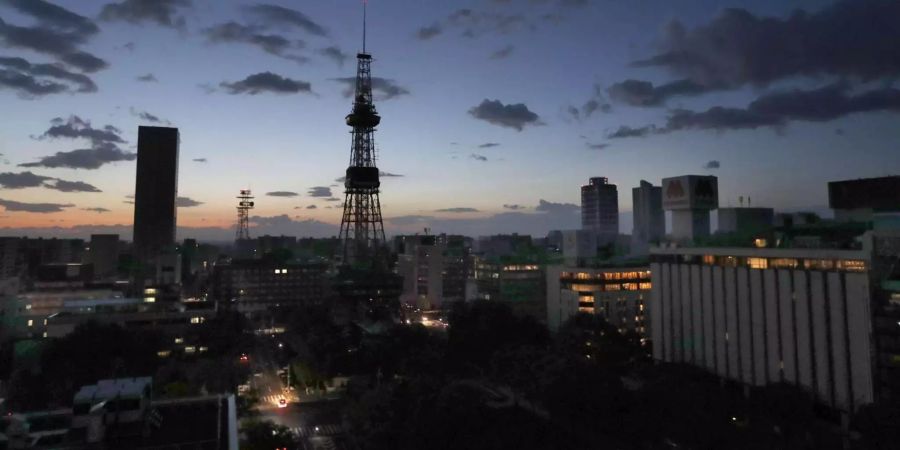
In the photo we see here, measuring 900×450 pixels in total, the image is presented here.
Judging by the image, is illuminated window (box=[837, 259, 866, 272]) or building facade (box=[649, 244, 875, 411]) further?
building facade (box=[649, 244, 875, 411])

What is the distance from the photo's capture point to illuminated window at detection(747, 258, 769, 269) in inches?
1283

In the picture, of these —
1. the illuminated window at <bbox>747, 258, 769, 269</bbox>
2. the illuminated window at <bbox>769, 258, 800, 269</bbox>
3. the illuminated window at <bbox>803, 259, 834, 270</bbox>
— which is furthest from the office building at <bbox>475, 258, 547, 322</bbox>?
the illuminated window at <bbox>803, 259, 834, 270</bbox>

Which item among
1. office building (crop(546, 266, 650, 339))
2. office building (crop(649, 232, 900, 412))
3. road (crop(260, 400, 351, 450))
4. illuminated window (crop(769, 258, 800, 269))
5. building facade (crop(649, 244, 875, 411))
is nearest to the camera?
office building (crop(649, 232, 900, 412))

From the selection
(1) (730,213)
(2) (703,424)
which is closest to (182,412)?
(2) (703,424)

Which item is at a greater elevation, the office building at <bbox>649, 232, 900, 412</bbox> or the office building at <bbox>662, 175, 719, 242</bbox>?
the office building at <bbox>662, 175, 719, 242</bbox>

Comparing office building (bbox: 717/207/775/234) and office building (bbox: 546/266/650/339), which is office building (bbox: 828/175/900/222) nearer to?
office building (bbox: 717/207/775/234)

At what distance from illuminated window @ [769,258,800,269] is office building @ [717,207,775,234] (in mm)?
12821

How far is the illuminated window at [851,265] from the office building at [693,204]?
1582 cm

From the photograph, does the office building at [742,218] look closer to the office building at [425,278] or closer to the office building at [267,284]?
the office building at [425,278]

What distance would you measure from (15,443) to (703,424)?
24590mm

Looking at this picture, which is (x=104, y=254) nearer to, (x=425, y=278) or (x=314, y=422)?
(x=425, y=278)

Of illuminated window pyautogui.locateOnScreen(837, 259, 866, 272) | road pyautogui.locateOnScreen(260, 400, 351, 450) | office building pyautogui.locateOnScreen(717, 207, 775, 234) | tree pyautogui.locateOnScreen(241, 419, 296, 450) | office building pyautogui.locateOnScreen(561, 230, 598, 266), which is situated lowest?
road pyautogui.locateOnScreen(260, 400, 351, 450)

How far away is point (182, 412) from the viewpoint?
53.8 feet

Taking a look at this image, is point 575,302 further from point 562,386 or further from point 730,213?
point 562,386
